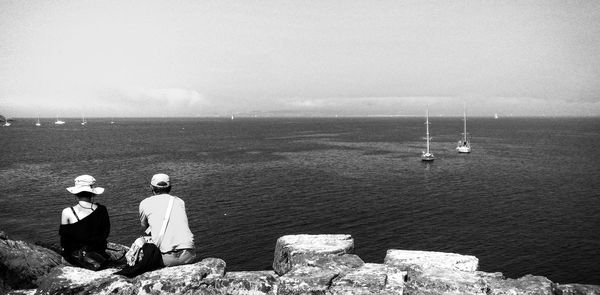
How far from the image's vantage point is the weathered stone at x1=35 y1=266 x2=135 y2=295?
6789 mm

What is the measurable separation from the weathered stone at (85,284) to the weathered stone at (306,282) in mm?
2507

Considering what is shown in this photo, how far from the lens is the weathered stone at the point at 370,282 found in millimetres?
6766

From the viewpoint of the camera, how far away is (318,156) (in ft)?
295

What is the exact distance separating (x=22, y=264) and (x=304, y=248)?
602 cm

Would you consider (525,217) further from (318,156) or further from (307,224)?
(318,156)

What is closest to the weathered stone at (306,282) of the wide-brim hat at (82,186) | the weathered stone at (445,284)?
the weathered stone at (445,284)

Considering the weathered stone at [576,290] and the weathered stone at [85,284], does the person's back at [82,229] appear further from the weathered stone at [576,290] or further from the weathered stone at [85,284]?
the weathered stone at [576,290]

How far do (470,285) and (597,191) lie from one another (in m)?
57.6

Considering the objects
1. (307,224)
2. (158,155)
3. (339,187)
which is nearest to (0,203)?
(307,224)

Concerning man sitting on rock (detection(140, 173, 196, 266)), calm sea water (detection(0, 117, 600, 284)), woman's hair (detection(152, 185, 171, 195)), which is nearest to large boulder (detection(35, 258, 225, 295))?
man sitting on rock (detection(140, 173, 196, 266))

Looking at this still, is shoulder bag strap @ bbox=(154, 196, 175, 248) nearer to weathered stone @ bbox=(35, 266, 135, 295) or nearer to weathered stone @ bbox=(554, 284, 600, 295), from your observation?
weathered stone @ bbox=(35, 266, 135, 295)

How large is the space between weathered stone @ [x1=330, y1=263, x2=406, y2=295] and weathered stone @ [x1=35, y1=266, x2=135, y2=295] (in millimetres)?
3465

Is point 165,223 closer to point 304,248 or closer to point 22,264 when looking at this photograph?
point 304,248

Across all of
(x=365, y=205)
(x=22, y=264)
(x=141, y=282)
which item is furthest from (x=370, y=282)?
(x=365, y=205)
